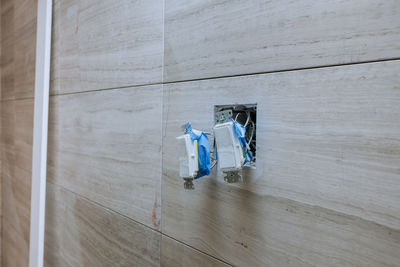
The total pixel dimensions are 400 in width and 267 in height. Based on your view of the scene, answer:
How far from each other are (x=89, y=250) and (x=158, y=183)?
39 cm

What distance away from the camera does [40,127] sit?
3.37 feet

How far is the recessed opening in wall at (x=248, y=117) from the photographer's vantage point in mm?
486

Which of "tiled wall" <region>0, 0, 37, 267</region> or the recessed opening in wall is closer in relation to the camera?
the recessed opening in wall

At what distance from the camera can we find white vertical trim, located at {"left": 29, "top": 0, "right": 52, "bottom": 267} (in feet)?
3.34

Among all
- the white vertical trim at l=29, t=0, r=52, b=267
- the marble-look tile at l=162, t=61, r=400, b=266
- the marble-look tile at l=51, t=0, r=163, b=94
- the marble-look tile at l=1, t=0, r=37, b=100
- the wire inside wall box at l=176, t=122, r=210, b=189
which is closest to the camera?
the marble-look tile at l=162, t=61, r=400, b=266

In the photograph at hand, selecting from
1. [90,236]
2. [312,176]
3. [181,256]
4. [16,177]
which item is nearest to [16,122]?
[16,177]

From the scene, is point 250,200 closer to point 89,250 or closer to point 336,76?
point 336,76

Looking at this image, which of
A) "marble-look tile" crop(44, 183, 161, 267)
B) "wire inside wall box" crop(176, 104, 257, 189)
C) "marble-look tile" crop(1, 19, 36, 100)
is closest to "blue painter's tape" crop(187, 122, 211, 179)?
"wire inside wall box" crop(176, 104, 257, 189)

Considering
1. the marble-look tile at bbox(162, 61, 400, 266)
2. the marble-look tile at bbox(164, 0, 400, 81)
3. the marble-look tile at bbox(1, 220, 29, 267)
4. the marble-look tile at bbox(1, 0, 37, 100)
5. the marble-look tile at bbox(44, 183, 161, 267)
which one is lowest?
the marble-look tile at bbox(1, 220, 29, 267)

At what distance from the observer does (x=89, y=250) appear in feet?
2.86

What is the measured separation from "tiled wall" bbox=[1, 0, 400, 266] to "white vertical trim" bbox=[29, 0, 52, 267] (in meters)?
0.10

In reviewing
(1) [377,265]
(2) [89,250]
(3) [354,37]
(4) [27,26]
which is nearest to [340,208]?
(1) [377,265]

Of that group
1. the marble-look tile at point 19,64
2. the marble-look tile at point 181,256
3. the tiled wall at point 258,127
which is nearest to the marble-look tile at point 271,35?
the tiled wall at point 258,127

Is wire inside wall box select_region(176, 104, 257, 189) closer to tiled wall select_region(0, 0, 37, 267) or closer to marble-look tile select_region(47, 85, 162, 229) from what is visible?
marble-look tile select_region(47, 85, 162, 229)
